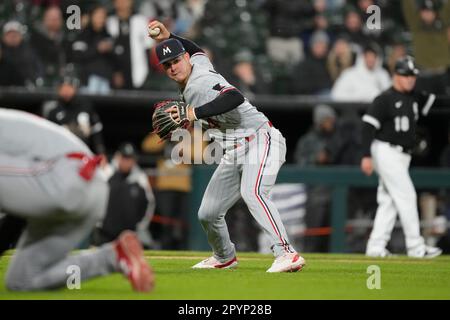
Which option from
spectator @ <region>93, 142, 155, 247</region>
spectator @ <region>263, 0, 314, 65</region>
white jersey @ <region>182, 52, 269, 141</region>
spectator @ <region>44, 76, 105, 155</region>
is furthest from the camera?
spectator @ <region>263, 0, 314, 65</region>

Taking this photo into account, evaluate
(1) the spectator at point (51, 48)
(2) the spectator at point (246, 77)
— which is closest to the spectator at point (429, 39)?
(2) the spectator at point (246, 77)

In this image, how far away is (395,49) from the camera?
16.8 metres

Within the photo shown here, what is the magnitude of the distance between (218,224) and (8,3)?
903 centimetres

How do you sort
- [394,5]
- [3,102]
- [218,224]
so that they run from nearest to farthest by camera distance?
[218,224]
[3,102]
[394,5]

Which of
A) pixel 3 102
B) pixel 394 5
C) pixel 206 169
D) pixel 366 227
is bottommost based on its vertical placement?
pixel 366 227

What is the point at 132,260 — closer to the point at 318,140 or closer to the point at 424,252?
the point at 424,252

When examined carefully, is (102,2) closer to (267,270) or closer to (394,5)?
(394,5)

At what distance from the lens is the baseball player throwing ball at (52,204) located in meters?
5.80

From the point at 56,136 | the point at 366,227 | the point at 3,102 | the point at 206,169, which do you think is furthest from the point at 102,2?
the point at 56,136

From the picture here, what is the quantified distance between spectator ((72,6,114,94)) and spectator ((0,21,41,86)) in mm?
685

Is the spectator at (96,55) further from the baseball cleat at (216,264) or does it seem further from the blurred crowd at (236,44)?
the baseball cleat at (216,264)

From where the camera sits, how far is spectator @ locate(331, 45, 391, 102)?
15.7m

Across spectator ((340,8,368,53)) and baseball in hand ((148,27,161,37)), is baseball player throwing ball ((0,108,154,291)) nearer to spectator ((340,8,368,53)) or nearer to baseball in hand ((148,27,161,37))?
baseball in hand ((148,27,161,37))

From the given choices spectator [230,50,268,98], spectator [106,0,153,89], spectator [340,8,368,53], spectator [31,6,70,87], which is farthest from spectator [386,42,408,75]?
spectator [31,6,70,87]
